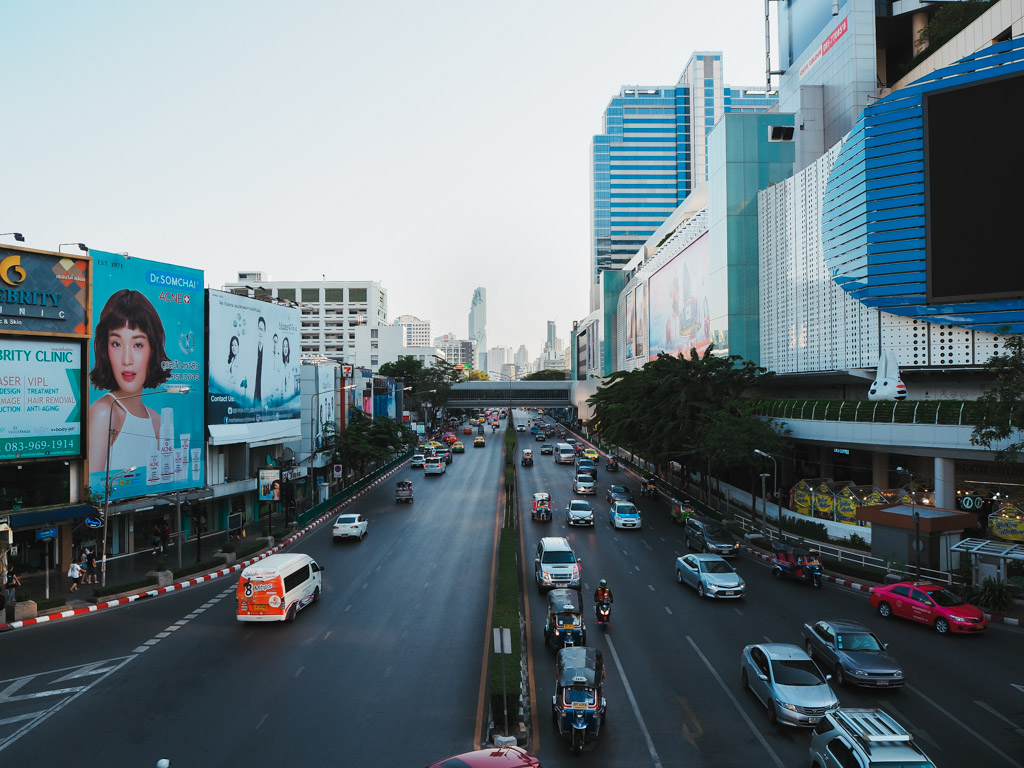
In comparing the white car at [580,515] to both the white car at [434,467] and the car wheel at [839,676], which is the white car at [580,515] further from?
the white car at [434,467]

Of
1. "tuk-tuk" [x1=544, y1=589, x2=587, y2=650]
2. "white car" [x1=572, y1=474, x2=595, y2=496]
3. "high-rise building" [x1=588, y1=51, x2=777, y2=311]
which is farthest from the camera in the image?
"high-rise building" [x1=588, y1=51, x2=777, y2=311]

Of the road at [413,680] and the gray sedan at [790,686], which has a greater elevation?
the gray sedan at [790,686]

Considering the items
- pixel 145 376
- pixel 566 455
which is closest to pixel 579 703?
pixel 145 376

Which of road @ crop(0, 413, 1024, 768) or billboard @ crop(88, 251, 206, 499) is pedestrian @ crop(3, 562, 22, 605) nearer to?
road @ crop(0, 413, 1024, 768)

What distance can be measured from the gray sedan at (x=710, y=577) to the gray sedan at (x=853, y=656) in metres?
5.93

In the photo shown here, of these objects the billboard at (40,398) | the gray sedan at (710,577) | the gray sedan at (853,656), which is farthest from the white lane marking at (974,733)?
the billboard at (40,398)

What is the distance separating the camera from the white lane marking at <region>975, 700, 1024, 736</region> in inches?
564

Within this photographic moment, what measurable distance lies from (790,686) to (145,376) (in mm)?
32585

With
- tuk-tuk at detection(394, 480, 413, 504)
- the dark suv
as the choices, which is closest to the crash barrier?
tuk-tuk at detection(394, 480, 413, 504)

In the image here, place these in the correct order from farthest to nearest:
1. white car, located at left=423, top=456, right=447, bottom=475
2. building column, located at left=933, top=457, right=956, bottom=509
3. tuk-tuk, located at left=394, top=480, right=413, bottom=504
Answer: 1. white car, located at left=423, top=456, right=447, bottom=475
2. tuk-tuk, located at left=394, top=480, right=413, bottom=504
3. building column, located at left=933, top=457, right=956, bottom=509

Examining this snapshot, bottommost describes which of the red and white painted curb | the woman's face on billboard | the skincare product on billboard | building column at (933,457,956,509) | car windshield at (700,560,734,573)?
the red and white painted curb

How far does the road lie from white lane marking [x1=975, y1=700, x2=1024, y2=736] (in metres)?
0.04

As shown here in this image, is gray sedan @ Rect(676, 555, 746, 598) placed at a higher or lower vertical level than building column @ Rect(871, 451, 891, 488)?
lower

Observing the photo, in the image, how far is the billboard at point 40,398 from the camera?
95.1 feet
